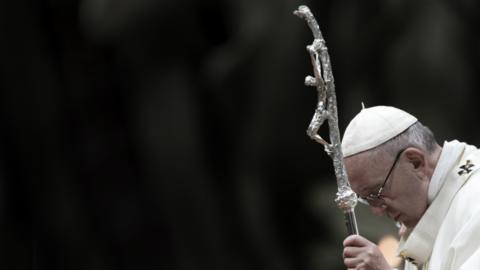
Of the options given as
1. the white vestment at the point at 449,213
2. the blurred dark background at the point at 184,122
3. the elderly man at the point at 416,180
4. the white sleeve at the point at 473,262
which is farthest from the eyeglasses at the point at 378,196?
the blurred dark background at the point at 184,122

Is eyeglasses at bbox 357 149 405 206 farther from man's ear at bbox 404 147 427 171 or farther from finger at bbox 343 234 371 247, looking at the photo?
finger at bbox 343 234 371 247

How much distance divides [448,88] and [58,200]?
10.1ft

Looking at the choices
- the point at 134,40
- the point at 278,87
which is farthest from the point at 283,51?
the point at 134,40

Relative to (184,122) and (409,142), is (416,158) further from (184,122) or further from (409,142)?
(184,122)

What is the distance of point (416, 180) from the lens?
3.99 meters

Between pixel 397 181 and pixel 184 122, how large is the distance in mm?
5288

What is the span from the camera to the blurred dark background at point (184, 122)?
354 inches

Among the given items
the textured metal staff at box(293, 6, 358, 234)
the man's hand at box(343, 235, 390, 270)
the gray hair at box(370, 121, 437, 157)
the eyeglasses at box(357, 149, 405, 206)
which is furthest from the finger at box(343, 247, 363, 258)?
the gray hair at box(370, 121, 437, 157)

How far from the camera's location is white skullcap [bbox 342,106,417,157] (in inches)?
158

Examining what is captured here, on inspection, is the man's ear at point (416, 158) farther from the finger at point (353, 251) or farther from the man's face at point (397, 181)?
the finger at point (353, 251)

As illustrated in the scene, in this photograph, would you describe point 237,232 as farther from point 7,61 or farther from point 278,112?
point 7,61

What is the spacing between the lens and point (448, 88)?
8703 mm

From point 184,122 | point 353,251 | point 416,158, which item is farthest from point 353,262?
point 184,122

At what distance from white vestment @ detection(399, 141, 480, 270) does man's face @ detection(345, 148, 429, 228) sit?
39 mm
